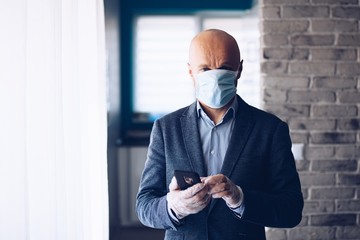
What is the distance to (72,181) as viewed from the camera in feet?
4.91

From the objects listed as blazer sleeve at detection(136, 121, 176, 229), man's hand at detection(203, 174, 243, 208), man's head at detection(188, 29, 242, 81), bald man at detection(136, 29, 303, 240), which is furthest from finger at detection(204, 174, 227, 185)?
man's head at detection(188, 29, 242, 81)

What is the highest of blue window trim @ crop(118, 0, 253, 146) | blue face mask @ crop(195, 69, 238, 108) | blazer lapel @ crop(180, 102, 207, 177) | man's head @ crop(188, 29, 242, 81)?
blue window trim @ crop(118, 0, 253, 146)

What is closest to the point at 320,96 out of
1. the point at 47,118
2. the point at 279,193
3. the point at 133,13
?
the point at 279,193

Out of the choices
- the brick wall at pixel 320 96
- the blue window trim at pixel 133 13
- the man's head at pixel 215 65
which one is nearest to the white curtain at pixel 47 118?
the man's head at pixel 215 65

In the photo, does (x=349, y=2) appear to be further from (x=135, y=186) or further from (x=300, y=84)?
(x=135, y=186)

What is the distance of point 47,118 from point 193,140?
0.52 meters

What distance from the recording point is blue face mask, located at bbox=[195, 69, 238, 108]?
3.95 feet

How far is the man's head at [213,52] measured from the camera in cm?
120

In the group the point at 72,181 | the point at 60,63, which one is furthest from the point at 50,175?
the point at 60,63

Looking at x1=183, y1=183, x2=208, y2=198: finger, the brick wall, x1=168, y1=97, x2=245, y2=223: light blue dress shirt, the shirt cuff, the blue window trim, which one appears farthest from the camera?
the blue window trim

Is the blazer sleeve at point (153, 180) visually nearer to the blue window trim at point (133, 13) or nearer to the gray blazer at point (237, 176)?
the gray blazer at point (237, 176)

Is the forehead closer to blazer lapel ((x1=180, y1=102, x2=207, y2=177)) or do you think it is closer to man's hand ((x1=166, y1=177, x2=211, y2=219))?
blazer lapel ((x1=180, y1=102, x2=207, y2=177))

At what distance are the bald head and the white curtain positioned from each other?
1.65 ft

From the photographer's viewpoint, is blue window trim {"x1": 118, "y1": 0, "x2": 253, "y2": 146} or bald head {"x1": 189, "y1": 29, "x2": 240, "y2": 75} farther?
blue window trim {"x1": 118, "y1": 0, "x2": 253, "y2": 146}
